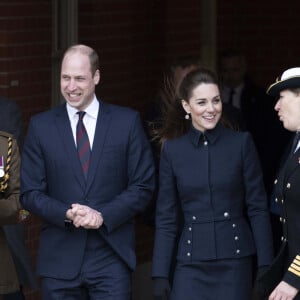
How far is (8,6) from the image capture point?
8.47 metres

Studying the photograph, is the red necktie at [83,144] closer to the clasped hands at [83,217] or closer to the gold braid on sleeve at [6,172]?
the clasped hands at [83,217]

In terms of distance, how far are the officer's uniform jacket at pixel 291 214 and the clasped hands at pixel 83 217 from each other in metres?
0.96

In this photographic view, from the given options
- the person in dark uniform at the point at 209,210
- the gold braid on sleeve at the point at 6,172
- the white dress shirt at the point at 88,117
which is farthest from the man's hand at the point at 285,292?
the gold braid on sleeve at the point at 6,172

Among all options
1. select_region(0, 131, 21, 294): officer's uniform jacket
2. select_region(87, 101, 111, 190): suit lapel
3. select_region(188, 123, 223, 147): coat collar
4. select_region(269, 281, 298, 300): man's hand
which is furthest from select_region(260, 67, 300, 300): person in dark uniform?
select_region(0, 131, 21, 294): officer's uniform jacket

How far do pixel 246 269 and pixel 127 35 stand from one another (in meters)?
3.31

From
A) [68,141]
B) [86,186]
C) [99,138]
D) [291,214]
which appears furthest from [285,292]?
[68,141]

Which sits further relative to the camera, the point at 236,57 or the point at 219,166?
the point at 236,57

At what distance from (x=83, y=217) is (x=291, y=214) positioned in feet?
3.57

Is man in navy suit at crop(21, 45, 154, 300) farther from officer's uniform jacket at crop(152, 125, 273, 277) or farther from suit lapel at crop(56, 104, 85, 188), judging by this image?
officer's uniform jacket at crop(152, 125, 273, 277)

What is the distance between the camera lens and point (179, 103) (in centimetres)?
730

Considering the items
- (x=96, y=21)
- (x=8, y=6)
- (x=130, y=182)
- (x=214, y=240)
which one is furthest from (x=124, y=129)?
(x=96, y=21)

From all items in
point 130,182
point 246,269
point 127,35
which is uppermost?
point 127,35

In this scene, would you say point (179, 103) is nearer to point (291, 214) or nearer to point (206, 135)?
point (206, 135)

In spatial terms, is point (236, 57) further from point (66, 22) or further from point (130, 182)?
point (130, 182)
